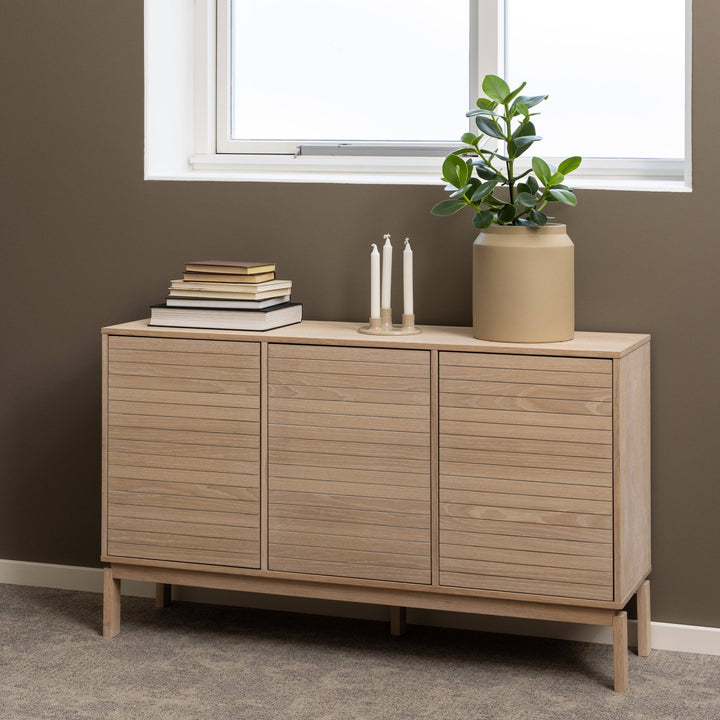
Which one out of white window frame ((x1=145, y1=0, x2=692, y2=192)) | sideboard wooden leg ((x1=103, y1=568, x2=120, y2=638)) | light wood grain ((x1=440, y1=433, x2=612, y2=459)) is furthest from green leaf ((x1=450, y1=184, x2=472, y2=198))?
sideboard wooden leg ((x1=103, y1=568, x2=120, y2=638))

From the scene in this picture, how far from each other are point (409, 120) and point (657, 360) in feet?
3.11

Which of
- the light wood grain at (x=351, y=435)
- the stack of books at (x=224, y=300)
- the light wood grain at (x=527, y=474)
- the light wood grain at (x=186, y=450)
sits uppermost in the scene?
the stack of books at (x=224, y=300)

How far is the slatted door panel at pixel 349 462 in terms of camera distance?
8.63ft

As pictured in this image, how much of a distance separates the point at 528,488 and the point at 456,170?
74cm

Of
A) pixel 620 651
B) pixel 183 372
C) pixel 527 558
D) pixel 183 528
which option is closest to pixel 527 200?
pixel 527 558

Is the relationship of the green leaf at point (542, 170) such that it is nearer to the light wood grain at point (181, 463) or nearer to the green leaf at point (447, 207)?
the green leaf at point (447, 207)

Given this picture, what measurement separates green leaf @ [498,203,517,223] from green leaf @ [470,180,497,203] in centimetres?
6

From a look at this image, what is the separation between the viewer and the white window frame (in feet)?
A: 9.82

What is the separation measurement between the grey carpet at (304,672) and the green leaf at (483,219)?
1042 mm

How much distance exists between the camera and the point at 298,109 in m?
3.24

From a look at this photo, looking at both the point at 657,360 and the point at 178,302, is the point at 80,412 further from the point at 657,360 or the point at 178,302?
the point at 657,360

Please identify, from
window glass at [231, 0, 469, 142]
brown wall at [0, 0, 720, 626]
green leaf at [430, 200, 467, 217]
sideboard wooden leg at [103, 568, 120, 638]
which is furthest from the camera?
window glass at [231, 0, 469, 142]

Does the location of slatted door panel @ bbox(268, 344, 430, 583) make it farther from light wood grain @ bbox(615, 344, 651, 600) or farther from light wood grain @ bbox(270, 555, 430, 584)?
light wood grain @ bbox(615, 344, 651, 600)

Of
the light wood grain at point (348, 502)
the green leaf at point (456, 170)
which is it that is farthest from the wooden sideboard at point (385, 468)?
the green leaf at point (456, 170)
